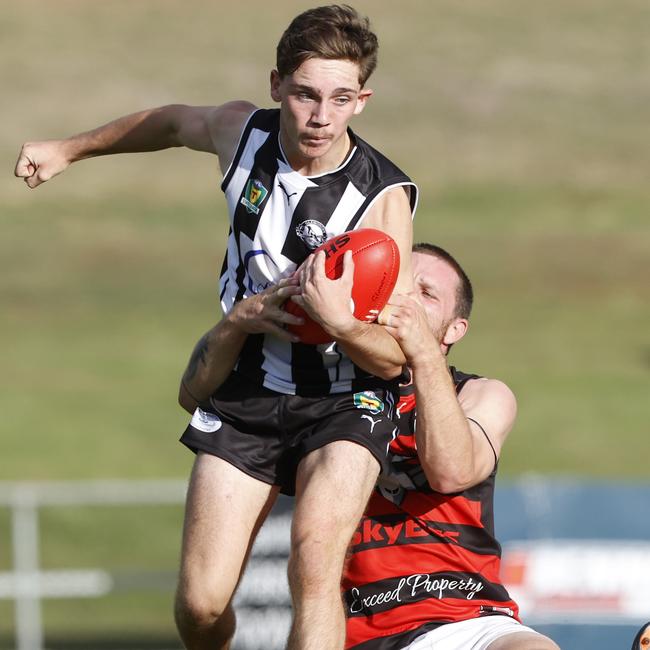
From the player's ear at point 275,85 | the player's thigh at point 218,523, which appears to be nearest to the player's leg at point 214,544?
the player's thigh at point 218,523

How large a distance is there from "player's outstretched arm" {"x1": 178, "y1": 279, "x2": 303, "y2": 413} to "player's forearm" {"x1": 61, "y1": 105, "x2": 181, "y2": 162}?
0.79 meters

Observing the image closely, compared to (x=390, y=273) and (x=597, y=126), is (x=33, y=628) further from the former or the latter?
(x=597, y=126)

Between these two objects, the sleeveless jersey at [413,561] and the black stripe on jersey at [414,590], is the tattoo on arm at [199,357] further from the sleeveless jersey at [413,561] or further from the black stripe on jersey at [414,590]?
the black stripe on jersey at [414,590]

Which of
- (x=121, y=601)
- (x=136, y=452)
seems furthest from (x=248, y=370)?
(x=136, y=452)

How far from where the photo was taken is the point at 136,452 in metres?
19.5

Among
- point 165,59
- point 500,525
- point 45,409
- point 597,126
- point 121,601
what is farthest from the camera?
point 165,59

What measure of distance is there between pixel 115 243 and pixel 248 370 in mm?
26621

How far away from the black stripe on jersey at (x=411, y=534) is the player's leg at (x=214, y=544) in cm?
45

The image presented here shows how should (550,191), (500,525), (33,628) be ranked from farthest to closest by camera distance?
(550,191) < (33,628) < (500,525)

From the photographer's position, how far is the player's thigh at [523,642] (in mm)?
4848

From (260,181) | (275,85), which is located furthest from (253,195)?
(275,85)

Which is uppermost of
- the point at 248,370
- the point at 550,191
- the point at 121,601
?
the point at 550,191

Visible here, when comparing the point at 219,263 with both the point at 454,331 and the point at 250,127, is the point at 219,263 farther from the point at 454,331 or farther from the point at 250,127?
the point at 250,127

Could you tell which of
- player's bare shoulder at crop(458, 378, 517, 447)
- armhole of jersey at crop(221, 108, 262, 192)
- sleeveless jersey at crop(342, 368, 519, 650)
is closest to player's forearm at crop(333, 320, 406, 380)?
sleeveless jersey at crop(342, 368, 519, 650)
